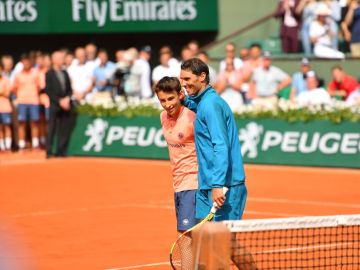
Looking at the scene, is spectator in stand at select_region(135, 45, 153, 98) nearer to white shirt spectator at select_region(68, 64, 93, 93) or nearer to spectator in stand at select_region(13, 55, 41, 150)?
white shirt spectator at select_region(68, 64, 93, 93)

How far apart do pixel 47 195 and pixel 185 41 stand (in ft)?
44.3

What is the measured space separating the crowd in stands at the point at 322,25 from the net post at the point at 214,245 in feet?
54.8

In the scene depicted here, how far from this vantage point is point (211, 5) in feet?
91.2

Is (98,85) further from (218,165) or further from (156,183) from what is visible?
(218,165)

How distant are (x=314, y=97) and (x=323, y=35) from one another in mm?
3084

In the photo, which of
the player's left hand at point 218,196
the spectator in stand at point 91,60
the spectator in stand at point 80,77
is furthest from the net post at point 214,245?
the spectator in stand at point 91,60

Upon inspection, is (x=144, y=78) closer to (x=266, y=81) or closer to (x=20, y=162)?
(x=266, y=81)

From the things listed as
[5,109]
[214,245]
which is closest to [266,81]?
[5,109]

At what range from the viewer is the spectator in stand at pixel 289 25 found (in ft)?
80.0

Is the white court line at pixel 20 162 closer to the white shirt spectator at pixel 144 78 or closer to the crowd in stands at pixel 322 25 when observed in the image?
the white shirt spectator at pixel 144 78

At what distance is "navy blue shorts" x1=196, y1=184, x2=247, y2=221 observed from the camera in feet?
26.2

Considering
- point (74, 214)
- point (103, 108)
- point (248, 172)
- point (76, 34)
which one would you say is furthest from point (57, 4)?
point (74, 214)

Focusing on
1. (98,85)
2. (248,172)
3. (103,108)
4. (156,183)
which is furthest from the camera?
(98,85)

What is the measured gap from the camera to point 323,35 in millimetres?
23438
